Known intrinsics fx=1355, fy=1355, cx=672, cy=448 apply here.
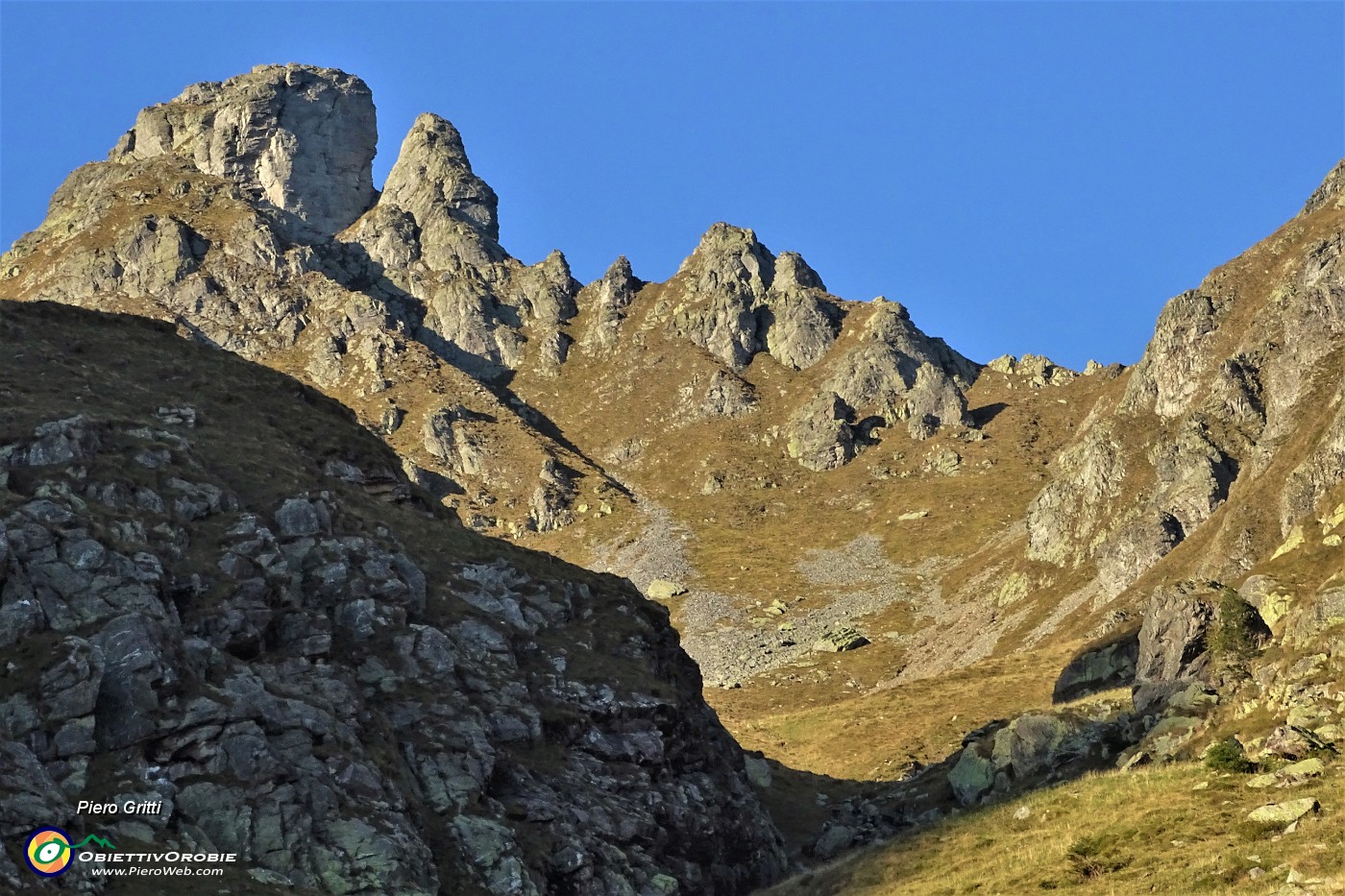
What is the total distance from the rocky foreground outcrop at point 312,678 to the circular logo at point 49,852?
15.8 inches

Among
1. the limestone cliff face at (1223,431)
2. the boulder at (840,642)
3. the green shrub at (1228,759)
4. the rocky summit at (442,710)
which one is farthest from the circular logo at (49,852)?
the boulder at (840,642)

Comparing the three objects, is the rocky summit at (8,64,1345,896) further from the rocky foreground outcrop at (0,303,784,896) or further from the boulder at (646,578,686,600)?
the boulder at (646,578,686,600)

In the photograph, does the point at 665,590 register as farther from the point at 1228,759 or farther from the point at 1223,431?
the point at 1228,759

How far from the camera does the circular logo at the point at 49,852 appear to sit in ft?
126

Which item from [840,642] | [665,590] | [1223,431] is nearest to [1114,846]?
[1223,431]

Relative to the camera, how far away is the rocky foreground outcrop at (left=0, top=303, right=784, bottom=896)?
151ft

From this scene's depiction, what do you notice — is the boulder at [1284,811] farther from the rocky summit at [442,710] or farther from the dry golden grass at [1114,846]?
the dry golden grass at [1114,846]

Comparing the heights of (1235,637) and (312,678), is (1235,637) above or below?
below

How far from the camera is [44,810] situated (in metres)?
40.0

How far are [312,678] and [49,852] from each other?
56.0ft

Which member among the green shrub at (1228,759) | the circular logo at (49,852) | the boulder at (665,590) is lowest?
the green shrub at (1228,759)

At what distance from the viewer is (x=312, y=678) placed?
55406mm

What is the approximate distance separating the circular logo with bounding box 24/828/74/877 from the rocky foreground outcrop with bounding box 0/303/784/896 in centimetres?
40

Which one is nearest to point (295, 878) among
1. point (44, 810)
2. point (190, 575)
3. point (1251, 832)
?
point (44, 810)
